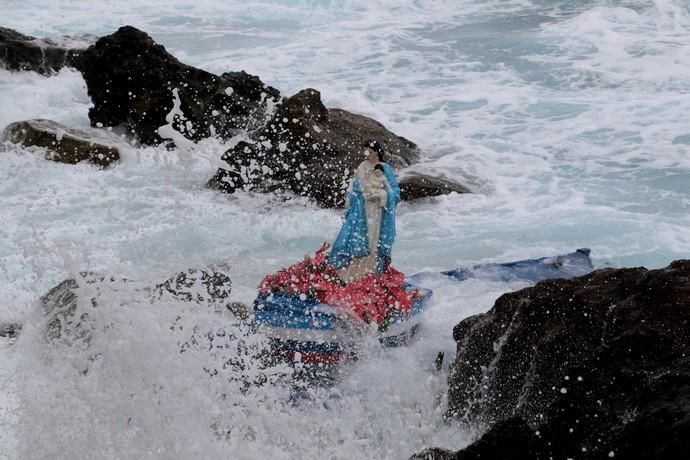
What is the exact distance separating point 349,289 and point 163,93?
24.3ft

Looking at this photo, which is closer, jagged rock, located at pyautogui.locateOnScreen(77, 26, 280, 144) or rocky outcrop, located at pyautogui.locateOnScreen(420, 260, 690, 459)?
rocky outcrop, located at pyautogui.locateOnScreen(420, 260, 690, 459)

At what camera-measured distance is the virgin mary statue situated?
7.38 meters

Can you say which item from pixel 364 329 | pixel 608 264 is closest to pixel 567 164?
pixel 608 264

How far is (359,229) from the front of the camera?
24.4ft

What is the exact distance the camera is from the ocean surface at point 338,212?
5.52m

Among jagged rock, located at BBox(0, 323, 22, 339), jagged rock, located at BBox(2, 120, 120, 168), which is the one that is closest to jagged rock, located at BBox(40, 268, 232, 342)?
jagged rock, located at BBox(0, 323, 22, 339)

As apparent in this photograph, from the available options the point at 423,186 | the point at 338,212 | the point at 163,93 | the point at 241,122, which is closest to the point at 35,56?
the point at 163,93

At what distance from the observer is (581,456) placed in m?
3.94

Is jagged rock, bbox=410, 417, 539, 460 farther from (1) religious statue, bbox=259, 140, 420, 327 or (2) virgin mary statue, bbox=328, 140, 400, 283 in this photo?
(2) virgin mary statue, bbox=328, 140, 400, 283

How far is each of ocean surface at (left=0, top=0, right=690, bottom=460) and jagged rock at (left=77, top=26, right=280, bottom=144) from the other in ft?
1.42

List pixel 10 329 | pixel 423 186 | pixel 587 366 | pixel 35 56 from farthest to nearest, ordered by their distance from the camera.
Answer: pixel 35 56, pixel 423 186, pixel 10 329, pixel 587 366

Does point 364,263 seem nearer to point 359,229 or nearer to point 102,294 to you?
point 359,229

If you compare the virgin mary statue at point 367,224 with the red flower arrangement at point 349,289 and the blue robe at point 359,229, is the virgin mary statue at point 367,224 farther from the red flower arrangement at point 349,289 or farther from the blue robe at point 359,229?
the red flower arrangement at point 349,289

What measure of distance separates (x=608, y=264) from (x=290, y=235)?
3718 mm
